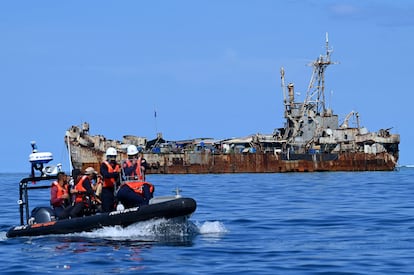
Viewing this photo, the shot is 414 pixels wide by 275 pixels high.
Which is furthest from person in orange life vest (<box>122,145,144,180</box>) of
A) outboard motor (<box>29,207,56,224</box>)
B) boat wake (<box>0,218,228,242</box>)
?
outboard motor (<box>29,207,56,224</box>)

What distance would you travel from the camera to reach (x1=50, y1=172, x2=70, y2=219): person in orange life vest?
75.5ft

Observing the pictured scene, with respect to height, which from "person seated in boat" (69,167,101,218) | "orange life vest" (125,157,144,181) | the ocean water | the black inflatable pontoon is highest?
"orange life vest" (125,157,144,181)

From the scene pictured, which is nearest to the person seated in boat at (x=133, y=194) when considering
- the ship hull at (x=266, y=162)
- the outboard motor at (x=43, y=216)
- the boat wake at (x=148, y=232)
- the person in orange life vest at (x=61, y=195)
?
the boat wake at (x=148, y=232)

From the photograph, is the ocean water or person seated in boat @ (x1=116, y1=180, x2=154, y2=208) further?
person seated in boat @ (x1=116, y1=180, x2=154, y2=208)

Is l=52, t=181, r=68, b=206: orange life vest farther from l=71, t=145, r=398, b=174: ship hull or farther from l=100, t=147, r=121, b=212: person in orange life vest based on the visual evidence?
l=71, t=145, r=398, b=174: ship hull

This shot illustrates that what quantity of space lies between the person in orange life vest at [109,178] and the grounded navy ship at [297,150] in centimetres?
7155

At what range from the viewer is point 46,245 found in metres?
21.4

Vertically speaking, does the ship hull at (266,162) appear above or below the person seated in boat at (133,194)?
above

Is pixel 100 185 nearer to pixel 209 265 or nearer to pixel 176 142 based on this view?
pixel 209 265

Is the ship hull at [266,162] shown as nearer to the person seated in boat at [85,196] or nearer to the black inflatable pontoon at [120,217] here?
the person seated in boat at [85,196]

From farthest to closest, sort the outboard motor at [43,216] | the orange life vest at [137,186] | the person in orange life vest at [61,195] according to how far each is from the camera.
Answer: the outboard motor at [43,216], the person in orange life vest at [61,195], the orange life vest at [137,186]

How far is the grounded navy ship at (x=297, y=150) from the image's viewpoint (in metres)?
93.8

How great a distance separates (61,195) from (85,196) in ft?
2.08

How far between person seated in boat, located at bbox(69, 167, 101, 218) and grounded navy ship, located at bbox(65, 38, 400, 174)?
233ft
